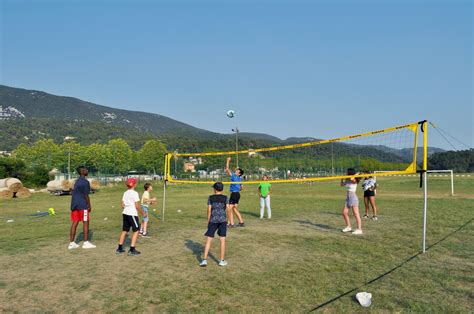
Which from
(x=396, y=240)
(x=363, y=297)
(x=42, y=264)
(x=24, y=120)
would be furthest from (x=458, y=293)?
(x=24, y=120)

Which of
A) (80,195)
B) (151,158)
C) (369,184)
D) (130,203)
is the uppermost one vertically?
(151,158)

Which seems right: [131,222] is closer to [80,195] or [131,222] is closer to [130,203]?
[130,203]

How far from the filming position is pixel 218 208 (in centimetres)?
803

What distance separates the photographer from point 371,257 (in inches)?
322

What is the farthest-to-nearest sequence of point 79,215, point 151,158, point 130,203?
point 151,158
point 79,215
point 130,203

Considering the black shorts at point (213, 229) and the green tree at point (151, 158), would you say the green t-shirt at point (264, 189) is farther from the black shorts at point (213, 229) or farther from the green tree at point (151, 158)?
the green tree at point (151, 158)

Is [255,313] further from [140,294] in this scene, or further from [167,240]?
[167,240]

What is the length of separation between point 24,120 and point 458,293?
181m

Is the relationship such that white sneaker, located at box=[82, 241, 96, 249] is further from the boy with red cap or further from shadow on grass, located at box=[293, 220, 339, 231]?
shadow on grass, located at box=[293, 220, 339, 231]

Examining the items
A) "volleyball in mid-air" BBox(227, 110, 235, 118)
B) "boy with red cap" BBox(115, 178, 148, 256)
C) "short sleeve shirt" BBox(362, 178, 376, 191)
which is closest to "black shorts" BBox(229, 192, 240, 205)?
"boy with red cap" BBox(115, 178, 148, 256)

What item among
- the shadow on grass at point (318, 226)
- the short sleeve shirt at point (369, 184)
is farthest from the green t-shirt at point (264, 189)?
the short sleeve shirt at point (369, 184)

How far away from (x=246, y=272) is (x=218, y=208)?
4.92ft

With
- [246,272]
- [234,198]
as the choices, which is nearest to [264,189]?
[234,198]

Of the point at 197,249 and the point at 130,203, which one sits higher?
the point at 130,203
